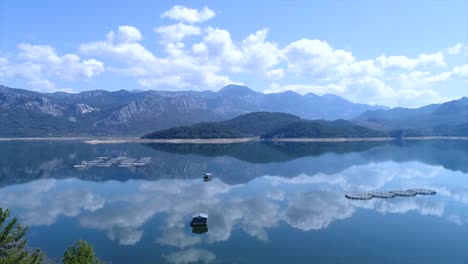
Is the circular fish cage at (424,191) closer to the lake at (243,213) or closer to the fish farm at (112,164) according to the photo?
the lake at (243,213)

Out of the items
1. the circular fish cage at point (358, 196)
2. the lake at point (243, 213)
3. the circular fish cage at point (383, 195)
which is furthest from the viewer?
the circular fish cage at point (383, 195)

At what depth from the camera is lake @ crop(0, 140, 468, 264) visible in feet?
98.6

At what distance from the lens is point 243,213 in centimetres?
4162

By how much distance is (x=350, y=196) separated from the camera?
166ft

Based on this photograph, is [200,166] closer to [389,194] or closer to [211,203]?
[211,203]

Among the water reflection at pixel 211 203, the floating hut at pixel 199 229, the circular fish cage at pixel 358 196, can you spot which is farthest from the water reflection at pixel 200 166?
the floating hut at pixel 199 229

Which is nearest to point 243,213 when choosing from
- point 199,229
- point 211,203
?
point 211,203

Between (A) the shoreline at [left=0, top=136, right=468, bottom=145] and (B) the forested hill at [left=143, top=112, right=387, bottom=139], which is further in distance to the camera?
(B) the forested hill at [left=143, top=112, right=387, bottom=139]

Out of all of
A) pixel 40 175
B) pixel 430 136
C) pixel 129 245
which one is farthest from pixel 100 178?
pixel 430 136

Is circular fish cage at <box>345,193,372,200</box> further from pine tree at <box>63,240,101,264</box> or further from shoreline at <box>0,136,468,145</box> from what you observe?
shoreline at <box>0,136,468,145</box>

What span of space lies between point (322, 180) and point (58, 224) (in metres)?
42.2

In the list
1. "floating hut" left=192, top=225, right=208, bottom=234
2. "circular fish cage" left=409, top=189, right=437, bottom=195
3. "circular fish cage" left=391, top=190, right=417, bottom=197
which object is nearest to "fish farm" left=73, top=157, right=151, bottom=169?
"floating hut" left=192, top=225, right=208, bottom=234

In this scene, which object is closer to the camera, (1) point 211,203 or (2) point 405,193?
(1) point 211,203

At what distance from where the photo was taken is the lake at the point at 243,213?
30.0m
